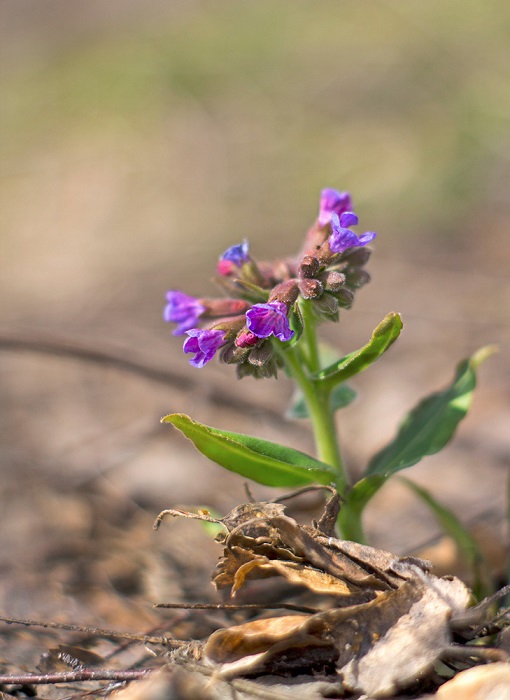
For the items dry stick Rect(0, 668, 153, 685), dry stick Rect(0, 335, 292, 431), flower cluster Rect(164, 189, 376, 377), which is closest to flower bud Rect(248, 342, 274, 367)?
flower cluster Rect(164, 189, 376, 377)

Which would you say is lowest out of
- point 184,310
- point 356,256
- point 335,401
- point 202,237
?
point 335,401

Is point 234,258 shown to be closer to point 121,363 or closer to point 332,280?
point 332,280

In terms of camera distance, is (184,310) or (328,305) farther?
(184,310)

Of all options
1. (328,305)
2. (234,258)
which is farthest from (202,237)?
(328,305)

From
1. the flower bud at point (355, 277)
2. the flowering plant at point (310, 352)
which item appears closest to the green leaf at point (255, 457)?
the flowering plant at point (310, 352)

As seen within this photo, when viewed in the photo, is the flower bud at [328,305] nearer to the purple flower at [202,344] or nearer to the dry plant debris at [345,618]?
the purple flower at [202,344]

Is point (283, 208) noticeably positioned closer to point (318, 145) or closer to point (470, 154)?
point (318, 145)
